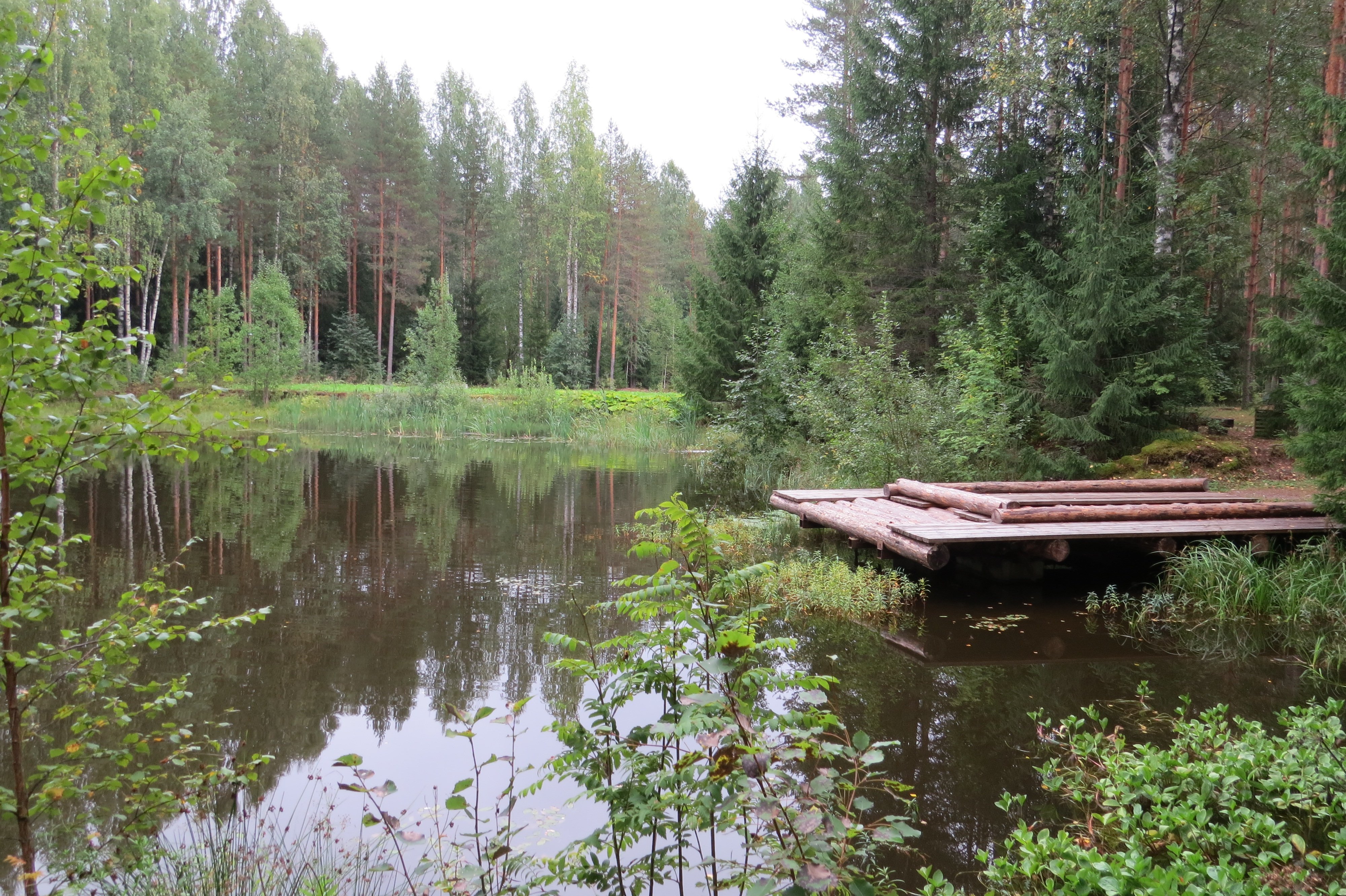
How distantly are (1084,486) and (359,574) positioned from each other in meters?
7.29

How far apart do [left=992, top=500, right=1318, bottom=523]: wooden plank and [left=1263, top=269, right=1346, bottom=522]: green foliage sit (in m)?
0.88

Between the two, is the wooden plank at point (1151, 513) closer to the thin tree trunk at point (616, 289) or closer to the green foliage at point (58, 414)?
the green foliage at point (58, 414)

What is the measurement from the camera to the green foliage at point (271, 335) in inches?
1016

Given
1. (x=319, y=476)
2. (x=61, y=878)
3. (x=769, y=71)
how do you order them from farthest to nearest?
(x=769, y=71)
(x=319, y=476)
(x=61, y=878)

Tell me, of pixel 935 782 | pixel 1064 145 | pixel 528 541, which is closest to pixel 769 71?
pixel 1064 145

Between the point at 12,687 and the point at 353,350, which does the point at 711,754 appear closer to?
the point at 12,687

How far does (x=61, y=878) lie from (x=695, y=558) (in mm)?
2485

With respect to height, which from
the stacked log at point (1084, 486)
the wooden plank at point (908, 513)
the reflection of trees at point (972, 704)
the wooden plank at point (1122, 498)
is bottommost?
the reflection of trees at point (972, 704)

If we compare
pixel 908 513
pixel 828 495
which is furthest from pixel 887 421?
pixel 908 513

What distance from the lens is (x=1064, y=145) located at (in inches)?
513

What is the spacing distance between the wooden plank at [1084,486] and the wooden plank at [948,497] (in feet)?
0.59

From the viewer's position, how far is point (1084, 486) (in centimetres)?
822

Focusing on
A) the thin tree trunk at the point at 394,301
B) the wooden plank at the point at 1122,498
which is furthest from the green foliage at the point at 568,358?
the wooden plank at the point at 1122,498

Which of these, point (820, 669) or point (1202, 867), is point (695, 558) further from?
point (820, 669)
